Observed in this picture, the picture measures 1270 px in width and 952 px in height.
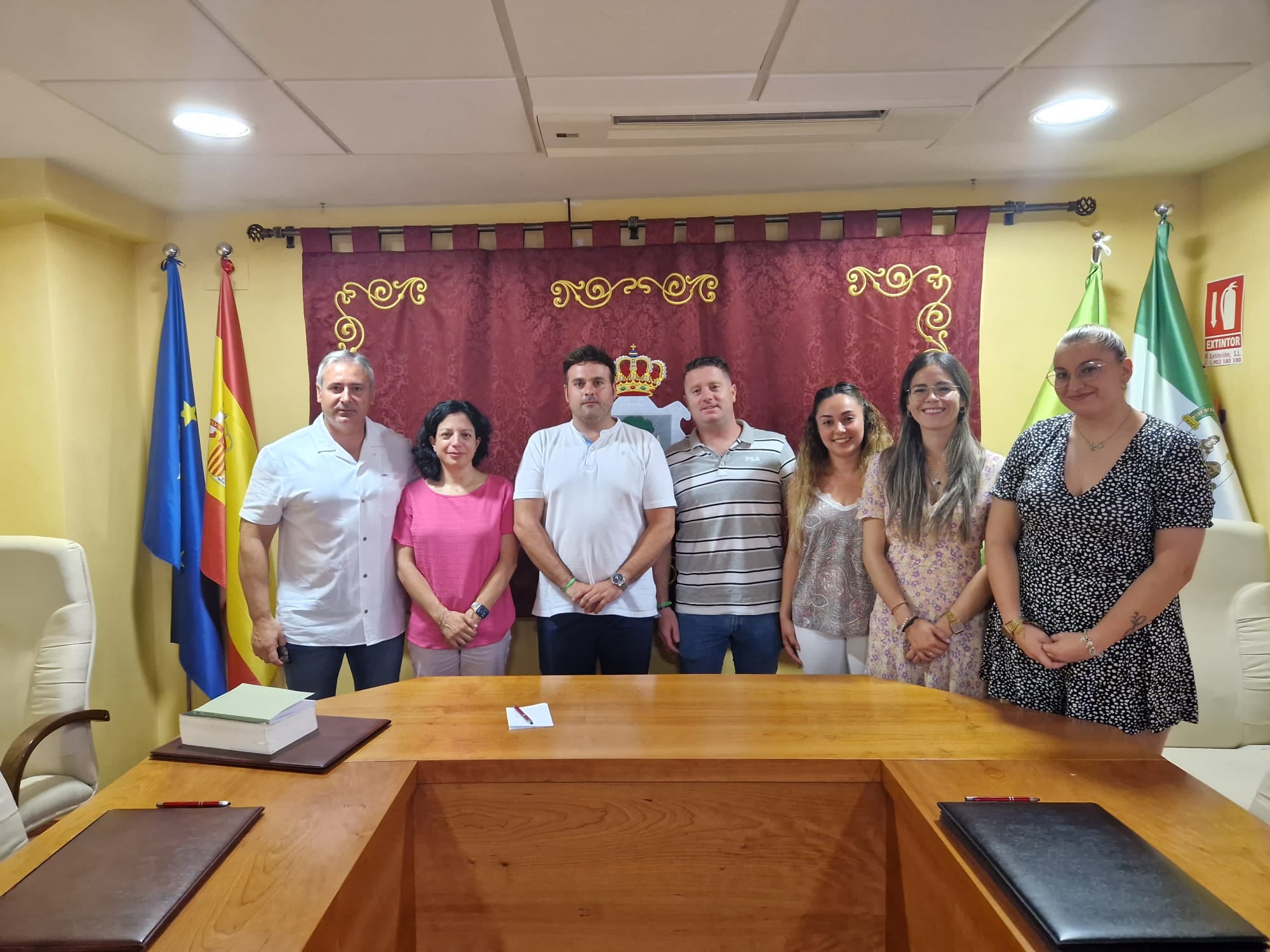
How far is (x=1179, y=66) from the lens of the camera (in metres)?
2.01

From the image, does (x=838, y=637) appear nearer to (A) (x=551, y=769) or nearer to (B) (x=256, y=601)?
(A) (x=551, y=769)

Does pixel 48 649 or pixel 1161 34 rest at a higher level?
pixel 1161 34

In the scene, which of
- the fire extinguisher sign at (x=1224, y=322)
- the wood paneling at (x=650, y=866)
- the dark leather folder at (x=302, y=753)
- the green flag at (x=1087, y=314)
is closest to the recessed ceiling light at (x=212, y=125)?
the dark leather folder at (x=302, y=753)

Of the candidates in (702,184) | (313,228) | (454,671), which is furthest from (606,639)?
(313,228)

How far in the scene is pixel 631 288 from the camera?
3152mm

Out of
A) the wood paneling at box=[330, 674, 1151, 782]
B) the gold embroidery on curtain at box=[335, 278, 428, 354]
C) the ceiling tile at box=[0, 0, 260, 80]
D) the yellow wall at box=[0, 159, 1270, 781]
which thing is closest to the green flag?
the yellow wall at box=[0, 159, 1270, 781]

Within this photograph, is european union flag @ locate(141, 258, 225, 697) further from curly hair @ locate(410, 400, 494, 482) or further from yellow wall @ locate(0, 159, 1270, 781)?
curly hair @ locate(410, 400, 494, 482)

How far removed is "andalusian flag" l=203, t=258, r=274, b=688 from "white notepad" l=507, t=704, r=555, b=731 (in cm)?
181

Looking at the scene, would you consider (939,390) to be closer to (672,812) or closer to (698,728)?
(698,728)

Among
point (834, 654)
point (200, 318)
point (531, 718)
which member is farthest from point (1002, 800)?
point (200, 318)

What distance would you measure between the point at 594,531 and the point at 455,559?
1.66ft

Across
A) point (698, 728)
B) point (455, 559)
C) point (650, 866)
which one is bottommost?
point (650, 866)

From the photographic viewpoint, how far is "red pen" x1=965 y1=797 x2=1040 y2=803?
1308 millimetres

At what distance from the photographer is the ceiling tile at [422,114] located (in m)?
2.04
